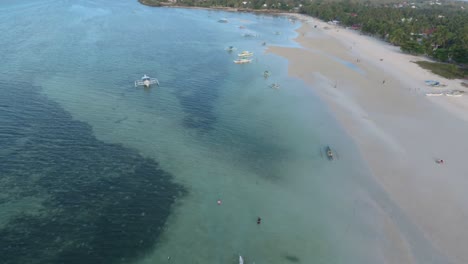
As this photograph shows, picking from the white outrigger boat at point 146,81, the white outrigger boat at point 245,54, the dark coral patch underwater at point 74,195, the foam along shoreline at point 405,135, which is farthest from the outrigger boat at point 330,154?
the white outrigger boat at point 245,54

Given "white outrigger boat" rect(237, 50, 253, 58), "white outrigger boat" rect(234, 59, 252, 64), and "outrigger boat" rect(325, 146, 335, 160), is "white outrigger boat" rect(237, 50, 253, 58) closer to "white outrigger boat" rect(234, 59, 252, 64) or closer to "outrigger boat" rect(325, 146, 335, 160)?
"white outrigger boat" rect(234, 59, 252, 64)

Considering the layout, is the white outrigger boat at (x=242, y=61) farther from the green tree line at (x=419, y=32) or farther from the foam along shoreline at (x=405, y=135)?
the green tree line at (x=419, y=32)

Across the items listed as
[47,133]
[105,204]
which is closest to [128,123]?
[47,133]

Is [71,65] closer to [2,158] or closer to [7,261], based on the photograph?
[2,158]

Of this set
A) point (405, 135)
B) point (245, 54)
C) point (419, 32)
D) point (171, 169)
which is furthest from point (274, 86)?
point (419, 32)

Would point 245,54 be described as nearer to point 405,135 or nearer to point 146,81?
point 146,81

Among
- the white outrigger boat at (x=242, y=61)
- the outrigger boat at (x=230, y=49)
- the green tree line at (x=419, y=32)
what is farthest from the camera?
the outrigger boat at (x=230, y=49)

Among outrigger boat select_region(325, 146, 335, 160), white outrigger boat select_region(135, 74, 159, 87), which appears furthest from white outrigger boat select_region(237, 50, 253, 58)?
outrigger boat select_region(325, 146, 335, 160)
